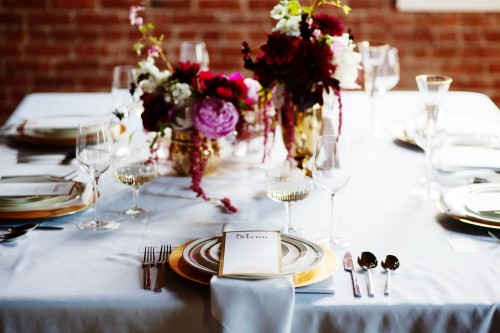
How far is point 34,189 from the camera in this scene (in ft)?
6.18

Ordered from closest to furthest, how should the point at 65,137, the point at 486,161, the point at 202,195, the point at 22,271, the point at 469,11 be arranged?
the point at 22,271 < the point at 202,195 < the point at 486,161 < the point at 65,137 < the point at 469,11

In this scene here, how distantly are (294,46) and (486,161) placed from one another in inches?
26.0

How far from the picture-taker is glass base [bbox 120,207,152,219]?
1.81m

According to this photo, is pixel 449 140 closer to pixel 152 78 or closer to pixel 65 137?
pixel 152 78

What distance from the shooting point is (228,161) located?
2236 millimetres

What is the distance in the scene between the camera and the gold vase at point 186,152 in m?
2.04

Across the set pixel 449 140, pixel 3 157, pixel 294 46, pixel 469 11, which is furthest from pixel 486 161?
pixel 469 11

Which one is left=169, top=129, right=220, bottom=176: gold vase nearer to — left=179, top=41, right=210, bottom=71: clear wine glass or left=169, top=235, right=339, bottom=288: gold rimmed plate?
left=169, top=235, right=339, bottom=288: gold rimmed plate

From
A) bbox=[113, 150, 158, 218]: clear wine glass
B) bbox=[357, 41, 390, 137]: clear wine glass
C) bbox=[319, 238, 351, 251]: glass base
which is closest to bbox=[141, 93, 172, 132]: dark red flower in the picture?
bbox=[113, 150, 158, 218]: clear wine glass

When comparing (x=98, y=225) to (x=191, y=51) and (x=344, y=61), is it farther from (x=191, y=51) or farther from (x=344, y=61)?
(x=191, y=51)

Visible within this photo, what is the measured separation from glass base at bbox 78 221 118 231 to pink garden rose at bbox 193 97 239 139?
Answer: 0.35 meters

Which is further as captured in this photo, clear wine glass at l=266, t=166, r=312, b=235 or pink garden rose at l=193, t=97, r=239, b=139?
pink garden rose at l=193, t=97, r=239, b=139

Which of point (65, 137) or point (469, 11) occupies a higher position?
point (469, 11)

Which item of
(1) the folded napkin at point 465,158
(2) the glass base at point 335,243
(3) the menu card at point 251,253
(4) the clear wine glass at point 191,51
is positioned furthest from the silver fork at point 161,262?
(4) the clear wine glass at point 191,51
